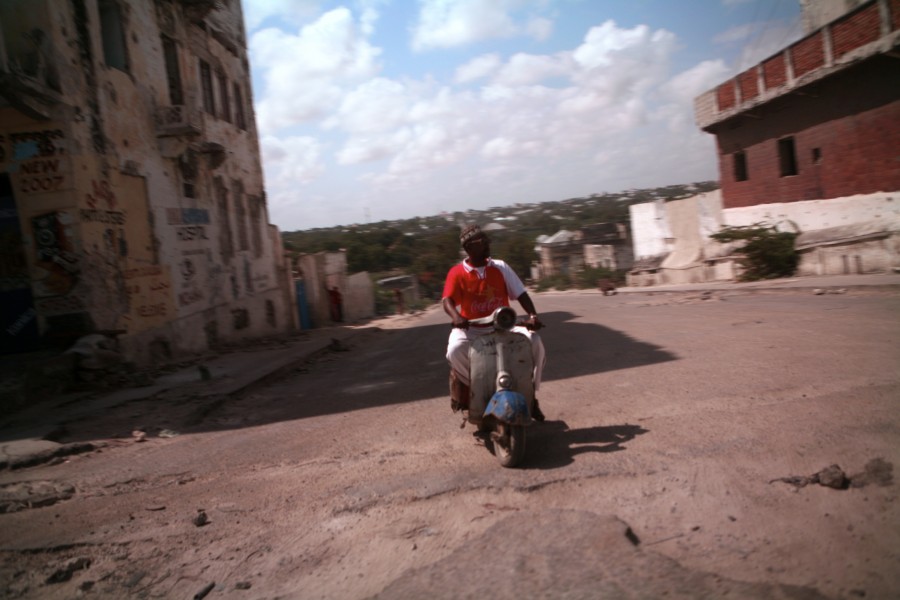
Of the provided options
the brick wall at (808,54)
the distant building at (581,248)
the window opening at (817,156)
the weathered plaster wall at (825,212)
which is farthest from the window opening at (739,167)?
the distant building at (581,248)

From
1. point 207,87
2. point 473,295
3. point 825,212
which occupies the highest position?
point 207,87

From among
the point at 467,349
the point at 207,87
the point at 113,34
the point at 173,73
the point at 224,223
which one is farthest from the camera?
the point at 207,87

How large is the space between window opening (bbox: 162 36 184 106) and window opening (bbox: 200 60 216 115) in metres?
1.67

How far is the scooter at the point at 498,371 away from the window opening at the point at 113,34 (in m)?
10.7

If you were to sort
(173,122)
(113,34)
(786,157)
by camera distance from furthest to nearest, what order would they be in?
(786,157) → (173,122) → (113,34)

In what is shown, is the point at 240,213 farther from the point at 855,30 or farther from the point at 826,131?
the point at 826,131

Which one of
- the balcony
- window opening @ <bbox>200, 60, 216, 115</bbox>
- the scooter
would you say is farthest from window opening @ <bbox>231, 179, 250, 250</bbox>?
the scooter

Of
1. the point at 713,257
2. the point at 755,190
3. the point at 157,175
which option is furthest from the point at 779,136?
the point at 157,175

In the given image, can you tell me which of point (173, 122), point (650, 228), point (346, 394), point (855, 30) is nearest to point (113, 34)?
point (173, 122)

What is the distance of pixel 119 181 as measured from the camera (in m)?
11.1

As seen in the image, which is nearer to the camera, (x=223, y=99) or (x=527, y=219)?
(x=223, y=99)

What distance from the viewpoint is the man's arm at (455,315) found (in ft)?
15.5

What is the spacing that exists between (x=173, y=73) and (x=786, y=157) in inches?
781

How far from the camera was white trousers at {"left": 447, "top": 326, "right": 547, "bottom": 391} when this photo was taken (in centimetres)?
472
